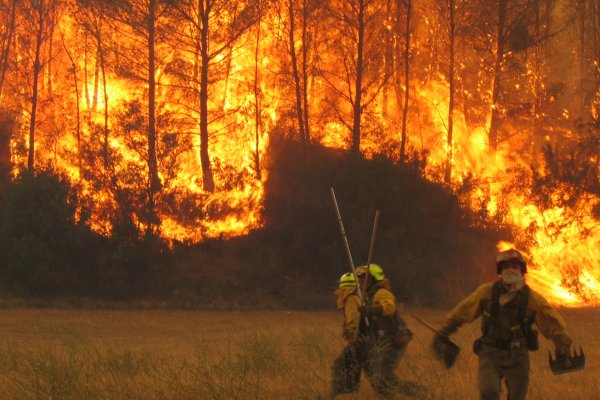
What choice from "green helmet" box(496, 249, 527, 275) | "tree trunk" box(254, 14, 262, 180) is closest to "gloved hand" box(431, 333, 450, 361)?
"green helmet" box(496, 249, 527, 275)

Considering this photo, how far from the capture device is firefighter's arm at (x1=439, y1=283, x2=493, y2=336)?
768 centimetres

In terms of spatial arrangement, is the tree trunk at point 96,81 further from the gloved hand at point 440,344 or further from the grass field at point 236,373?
the gloved hand at point 440,344

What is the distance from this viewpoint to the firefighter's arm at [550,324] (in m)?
7.45

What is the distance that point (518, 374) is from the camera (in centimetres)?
766

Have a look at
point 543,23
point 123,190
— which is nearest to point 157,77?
point 123,190

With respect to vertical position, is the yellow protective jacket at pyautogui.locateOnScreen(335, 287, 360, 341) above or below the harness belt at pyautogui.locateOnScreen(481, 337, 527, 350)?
above

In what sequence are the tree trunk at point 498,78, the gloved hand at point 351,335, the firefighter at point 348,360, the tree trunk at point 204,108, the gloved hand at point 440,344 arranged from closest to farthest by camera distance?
the gloved hand at point 440,344 → the gloved hand at point 351,335 → the firefighter at point 348,360 → the tree trunk at point 204,108 → the tree trunk at point 498,78

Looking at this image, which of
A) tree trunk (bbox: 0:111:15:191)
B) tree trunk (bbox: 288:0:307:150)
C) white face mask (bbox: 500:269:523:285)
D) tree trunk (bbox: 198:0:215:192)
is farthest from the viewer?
tree trunk (bbox: 0:111:15:191)

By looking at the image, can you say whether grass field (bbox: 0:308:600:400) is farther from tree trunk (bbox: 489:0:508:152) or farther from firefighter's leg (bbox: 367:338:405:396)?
tree trunk (bbox: 489:0:508:152)

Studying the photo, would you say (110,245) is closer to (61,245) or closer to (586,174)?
(61,245)

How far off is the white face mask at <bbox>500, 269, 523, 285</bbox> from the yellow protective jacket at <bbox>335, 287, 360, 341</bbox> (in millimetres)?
2115

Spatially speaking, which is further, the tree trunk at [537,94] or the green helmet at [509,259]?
the tree trunk at [537,94]

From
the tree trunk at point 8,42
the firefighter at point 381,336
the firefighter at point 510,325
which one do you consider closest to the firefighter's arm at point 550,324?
the firefighter at point 510,325

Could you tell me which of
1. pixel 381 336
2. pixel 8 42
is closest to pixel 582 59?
pixel 8 42
